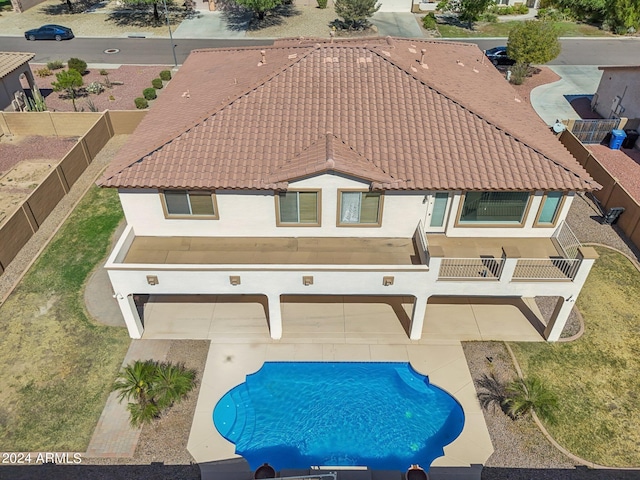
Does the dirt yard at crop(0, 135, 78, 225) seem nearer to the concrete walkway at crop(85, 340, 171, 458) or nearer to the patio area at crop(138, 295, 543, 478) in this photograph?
the patio area at crop(138, 295, 543, 478)

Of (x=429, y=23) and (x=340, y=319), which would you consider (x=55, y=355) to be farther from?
(x=429, y=23)

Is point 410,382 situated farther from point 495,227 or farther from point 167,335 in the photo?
Result: point 167,335

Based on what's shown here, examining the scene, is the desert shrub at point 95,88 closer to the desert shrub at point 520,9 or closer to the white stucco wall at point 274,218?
the white stucco wall at point 274,218

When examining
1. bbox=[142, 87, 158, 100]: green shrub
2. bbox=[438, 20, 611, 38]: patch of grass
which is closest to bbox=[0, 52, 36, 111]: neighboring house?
bbox=[142, 87, 158, 100]: green shrub

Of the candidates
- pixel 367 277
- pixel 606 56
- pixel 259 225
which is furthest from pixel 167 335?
pixel 606 56

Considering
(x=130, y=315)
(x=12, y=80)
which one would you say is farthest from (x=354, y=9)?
(x=130, y=315)
